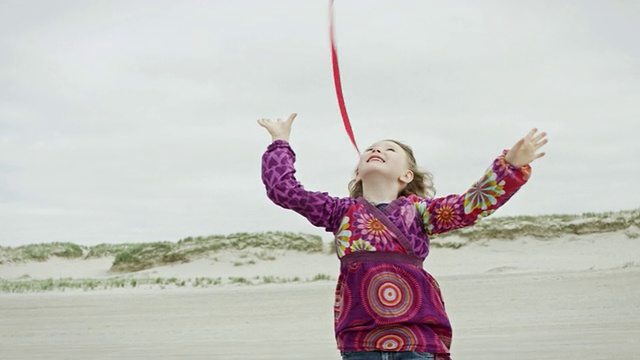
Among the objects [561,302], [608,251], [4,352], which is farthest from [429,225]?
[608,251]

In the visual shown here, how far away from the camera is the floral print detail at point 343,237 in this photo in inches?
136

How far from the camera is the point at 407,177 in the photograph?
369cm

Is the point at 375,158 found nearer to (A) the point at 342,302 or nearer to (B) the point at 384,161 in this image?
(B) the point at 384,161

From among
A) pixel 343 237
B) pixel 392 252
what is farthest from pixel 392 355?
pixel 343 237

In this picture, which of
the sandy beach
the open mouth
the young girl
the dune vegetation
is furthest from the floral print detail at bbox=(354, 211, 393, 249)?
the dune vegetation

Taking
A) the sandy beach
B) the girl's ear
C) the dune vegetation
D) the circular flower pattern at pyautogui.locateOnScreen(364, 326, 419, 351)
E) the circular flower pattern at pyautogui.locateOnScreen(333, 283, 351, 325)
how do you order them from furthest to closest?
the dune vegetation → the sandy beach → the girl's ear → the circular flower pattern at pyautogui.locateOnScreen(333, 283, 351, 325) → the circular flower pattern at pyautogui.locateOnScreen(364, 326, 419, 351)

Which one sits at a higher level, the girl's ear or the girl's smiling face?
the girl's smiling face

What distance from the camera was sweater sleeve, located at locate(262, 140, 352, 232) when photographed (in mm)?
3545

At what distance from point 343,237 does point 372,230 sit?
0.12 meters

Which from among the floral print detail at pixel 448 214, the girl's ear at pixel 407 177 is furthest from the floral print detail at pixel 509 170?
the girl's ear at pixel 407 177

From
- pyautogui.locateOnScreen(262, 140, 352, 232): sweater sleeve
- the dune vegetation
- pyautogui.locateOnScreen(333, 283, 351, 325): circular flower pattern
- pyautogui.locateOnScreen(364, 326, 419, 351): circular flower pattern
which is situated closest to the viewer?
pyautogui.locateOnScreen(364, 326, 419, 351): circular flower pattern

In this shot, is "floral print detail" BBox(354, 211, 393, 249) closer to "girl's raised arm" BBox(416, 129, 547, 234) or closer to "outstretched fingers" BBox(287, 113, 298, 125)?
"girl's raised arm" BBox(416, 129, 547, 234)

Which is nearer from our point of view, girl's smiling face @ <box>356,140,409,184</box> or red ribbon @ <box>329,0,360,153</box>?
girl's smiling face @ <box>356,140,409,184</box>

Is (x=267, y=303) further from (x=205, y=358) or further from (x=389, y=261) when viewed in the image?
(x=389, y=261)
